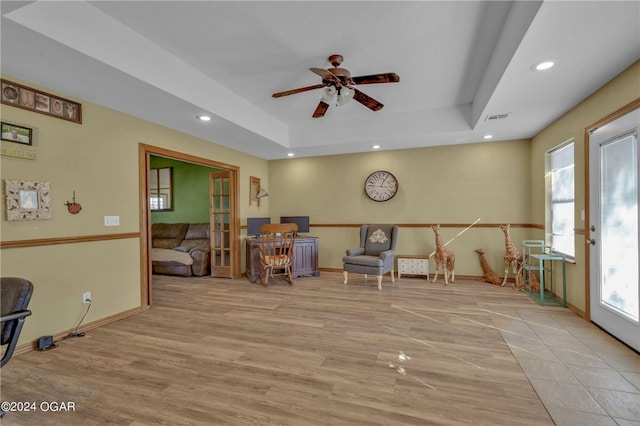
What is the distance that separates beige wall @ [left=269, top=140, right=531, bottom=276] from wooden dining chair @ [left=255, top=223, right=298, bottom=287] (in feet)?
3.68

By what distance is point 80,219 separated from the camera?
113 inches

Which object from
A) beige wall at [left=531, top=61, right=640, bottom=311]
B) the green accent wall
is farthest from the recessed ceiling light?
the green accent wall

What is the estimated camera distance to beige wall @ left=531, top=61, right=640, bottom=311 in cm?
238

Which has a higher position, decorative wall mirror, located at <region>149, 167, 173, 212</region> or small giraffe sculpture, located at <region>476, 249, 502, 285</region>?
decorative wall mirror, located at <region>149, 167, 173, 212</region>

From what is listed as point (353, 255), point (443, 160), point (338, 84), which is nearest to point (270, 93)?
point (338, 84)

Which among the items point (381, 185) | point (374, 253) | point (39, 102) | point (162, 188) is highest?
point (39, 102)

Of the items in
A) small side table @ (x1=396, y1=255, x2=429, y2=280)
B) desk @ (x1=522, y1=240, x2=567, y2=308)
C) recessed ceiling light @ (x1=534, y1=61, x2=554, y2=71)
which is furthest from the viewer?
small side table @ (x1=396, y1=255, x2=429, y2=280)

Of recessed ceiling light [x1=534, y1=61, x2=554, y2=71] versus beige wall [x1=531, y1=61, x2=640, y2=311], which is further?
beige wall [x1=531, y1=61, x2=640, y2=311]

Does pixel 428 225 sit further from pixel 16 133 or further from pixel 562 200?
pixel 16 133

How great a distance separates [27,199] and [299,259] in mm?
3629

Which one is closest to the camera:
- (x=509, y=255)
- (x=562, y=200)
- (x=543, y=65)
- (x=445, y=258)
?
(x=543, y=65)

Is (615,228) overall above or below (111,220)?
below

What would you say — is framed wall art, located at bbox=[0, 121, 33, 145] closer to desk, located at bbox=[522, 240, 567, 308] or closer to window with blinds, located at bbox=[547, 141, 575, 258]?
desk, located at bbox=[522, 240, 567, 308]

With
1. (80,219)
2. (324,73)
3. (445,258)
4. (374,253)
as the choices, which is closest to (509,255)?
(445,258)
